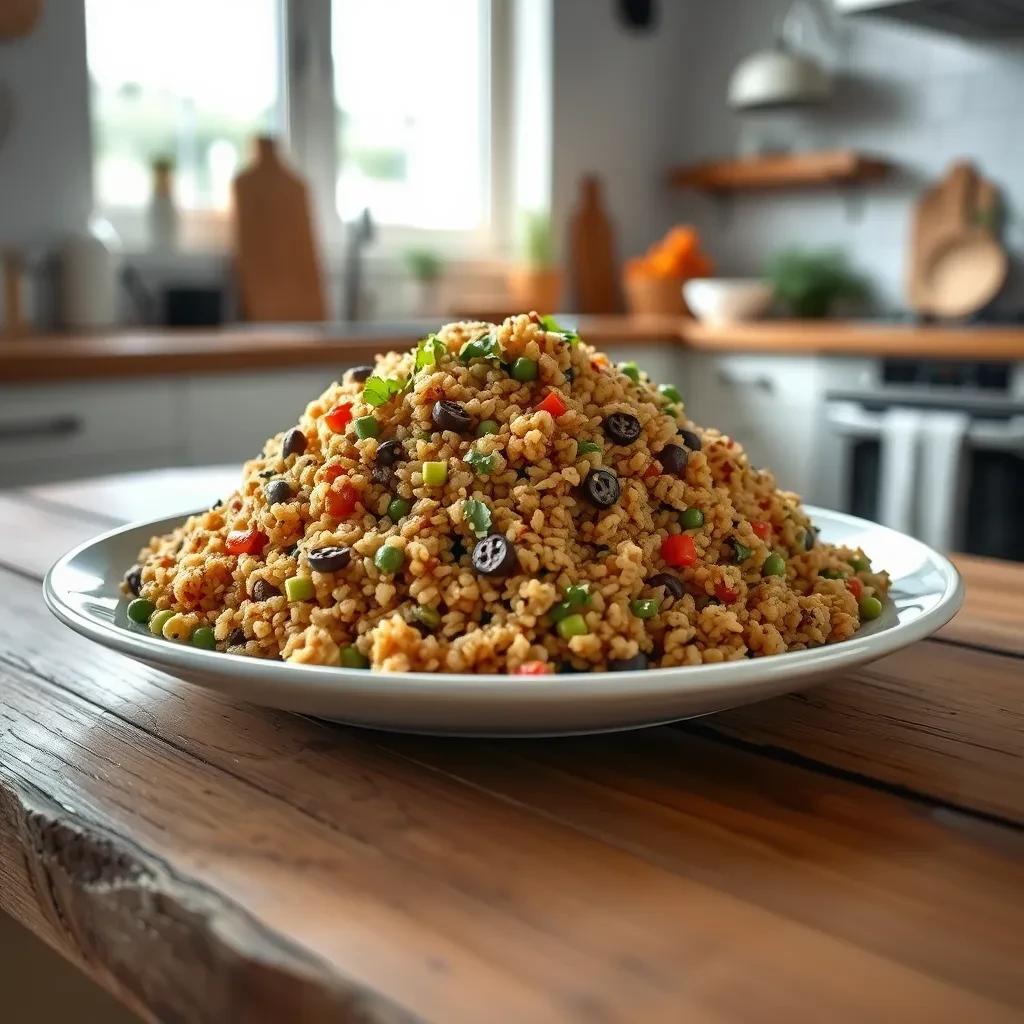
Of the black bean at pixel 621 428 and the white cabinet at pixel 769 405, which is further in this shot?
the white cabinet at pixel 769 405

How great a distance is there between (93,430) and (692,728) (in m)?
1.93

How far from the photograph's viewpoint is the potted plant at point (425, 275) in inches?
152

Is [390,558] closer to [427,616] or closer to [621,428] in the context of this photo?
[427,616]

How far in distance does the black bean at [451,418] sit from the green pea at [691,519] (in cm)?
15

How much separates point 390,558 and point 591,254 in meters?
3.80

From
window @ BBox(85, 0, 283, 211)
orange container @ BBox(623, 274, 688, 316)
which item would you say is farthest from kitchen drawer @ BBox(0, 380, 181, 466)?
orange container @ BBox(623, 274, 688, 316)

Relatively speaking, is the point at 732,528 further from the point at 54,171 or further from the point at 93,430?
the point at 54,171

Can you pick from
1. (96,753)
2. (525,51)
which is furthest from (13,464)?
(525,51)

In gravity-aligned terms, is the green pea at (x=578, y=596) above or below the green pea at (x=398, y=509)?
below

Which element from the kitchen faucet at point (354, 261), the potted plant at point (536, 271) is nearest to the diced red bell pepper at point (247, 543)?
the kitchen faucet at point (354, 261)

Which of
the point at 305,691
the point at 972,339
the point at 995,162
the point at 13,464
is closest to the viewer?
the point at 305,691

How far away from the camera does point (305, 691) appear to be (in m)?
0.60

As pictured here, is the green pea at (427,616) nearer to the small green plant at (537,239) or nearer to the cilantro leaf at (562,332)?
the cilantro leaf at (562,332)

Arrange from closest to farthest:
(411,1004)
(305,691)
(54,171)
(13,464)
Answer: (411,1004), (305,691), (13,464), (54,171)
